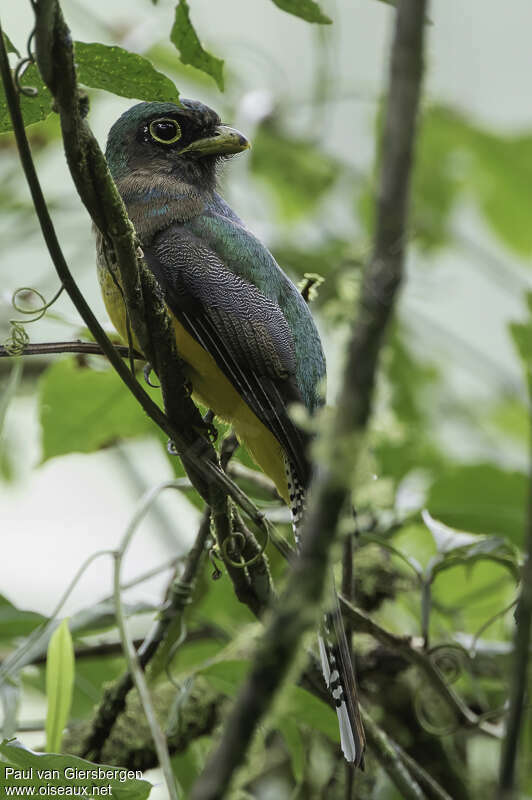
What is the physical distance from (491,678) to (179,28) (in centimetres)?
219

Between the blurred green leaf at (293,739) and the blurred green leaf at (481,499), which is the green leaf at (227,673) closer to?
the blurred green leaf at (293,739)

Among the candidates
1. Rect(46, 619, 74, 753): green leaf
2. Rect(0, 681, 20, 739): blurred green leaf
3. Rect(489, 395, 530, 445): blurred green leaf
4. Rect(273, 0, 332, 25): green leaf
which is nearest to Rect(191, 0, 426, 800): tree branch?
Rect(273, 0, 332, 25): green leaf

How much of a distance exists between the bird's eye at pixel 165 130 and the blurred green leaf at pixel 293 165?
152 cm

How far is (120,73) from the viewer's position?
159 centimetres

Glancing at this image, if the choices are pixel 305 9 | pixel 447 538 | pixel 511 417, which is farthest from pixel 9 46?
pixel 511 417

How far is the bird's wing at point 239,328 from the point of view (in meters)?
2.20

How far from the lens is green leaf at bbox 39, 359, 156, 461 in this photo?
2.72 m

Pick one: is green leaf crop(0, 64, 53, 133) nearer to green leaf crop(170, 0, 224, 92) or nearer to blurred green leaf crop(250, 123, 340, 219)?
green leaf crop(170, 0, 224, 92)

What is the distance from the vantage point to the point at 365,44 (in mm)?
6031

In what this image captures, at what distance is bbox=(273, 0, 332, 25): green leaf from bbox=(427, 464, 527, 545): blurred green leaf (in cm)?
154

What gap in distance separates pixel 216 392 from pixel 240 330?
0.57ft

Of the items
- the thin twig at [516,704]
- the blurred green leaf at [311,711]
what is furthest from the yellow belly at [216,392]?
the thin twig at [516,704]

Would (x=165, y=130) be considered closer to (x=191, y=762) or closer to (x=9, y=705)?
(x=9, y=705)

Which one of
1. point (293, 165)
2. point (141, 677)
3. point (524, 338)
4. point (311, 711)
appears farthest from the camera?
point (293, 165)
